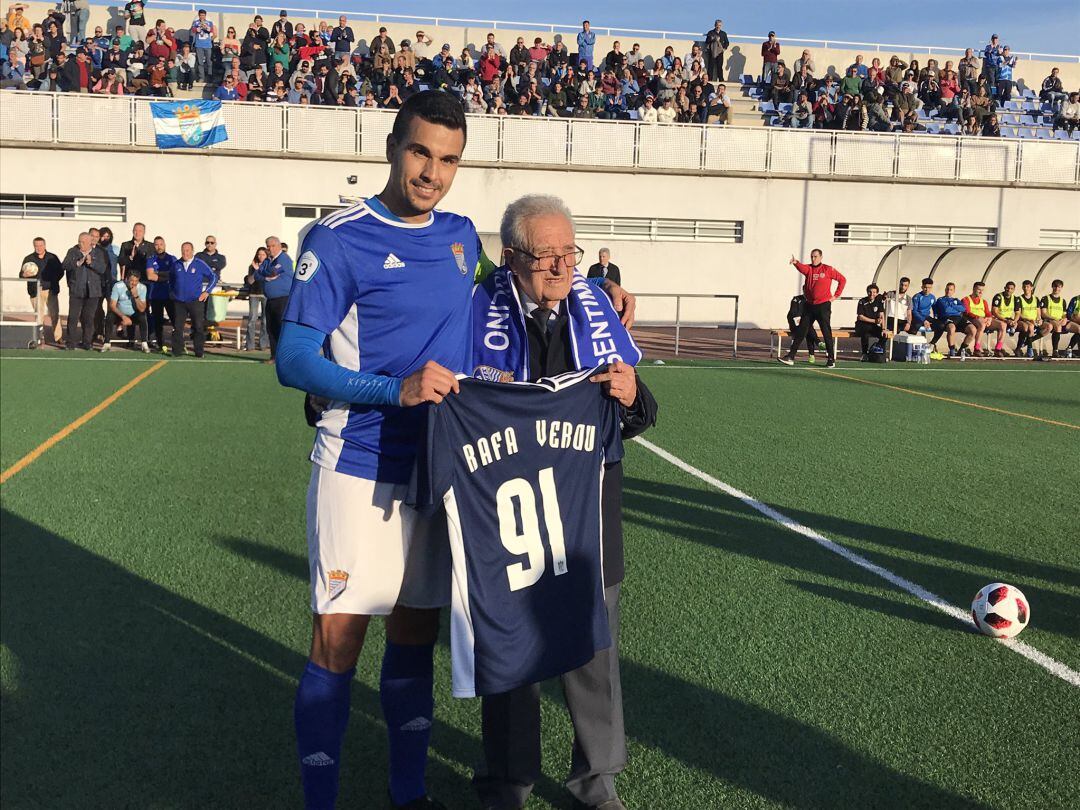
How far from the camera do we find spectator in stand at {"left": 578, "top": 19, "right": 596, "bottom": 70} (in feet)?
106

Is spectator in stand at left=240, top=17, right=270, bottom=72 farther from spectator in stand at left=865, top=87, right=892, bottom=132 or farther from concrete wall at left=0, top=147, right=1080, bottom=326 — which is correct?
spectator in stand at left=865, top=87, right=892, bottom=132

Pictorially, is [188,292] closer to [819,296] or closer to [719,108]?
[819,296]

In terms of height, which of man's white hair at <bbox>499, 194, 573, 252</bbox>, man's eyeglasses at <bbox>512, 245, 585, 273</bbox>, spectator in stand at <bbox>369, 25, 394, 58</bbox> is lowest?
man's eyeglasses at <bbox>512, 245, 585, 273</bbox>

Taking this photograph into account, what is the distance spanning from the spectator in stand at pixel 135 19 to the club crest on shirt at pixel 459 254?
30.2m

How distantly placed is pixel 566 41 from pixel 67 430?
26.6 m

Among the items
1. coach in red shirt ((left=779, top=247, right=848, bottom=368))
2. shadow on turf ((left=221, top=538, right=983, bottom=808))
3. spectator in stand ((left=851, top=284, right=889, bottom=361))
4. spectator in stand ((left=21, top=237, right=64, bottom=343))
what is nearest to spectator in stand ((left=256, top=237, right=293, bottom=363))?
spectator in stand ((left=21, top=237, right=64, bottom=343))

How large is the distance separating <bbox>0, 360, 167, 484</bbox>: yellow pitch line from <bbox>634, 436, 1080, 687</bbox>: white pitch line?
517 centimetres

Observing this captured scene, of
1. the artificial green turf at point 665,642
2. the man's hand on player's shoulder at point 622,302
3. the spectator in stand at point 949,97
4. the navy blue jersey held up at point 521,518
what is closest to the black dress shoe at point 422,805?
the artificial green turf at point 665,642

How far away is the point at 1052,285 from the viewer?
22750mm

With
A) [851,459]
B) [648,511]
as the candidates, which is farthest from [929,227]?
[648,511]

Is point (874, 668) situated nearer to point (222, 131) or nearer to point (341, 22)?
point (222, 131)

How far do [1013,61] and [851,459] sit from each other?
3244 centimetres

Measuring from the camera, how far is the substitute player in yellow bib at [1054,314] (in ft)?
73.4

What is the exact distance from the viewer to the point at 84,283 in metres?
18.1
